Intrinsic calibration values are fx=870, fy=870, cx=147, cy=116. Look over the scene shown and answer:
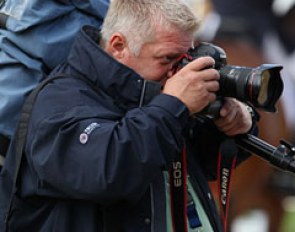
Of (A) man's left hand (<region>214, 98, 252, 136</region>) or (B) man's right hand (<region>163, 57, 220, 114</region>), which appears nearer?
(B) man's right hand (<region>163, 57, 220, 114</region>)

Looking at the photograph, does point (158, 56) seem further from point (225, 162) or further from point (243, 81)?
point (225, 162)

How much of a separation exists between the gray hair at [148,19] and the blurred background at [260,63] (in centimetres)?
251

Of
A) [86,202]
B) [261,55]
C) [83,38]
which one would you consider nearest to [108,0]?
[83,38]

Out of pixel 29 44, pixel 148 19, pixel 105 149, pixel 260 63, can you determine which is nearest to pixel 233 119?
pixel 148 19

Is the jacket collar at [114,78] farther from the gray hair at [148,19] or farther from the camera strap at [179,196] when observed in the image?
the camera strap at [179,196]

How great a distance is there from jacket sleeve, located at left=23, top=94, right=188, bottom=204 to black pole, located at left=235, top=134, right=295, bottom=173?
354 mm

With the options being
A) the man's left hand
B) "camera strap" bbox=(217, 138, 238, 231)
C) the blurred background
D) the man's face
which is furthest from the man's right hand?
the blurred background

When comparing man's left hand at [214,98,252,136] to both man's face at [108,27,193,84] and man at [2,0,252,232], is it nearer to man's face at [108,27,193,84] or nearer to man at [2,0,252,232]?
man at [2,0,252,232]

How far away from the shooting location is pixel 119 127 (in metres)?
2.09

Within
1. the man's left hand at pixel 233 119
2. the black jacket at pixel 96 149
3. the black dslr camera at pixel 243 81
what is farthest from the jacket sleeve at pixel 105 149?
the man's left hand at pixel 233 119

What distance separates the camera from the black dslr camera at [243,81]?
2176 millimetres

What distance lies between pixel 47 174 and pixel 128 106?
0.96 feet

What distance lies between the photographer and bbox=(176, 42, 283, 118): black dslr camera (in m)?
2.18

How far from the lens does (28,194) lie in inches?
86.6
